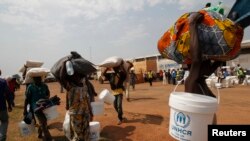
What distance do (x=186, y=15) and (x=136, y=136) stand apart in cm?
500

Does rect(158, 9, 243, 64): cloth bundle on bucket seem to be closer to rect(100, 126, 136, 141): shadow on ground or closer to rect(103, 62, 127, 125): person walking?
rect(100, 126, 136, 141): shadow on ground

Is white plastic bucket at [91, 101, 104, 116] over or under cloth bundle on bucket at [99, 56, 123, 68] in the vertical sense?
under

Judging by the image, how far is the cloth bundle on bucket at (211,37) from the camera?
259 cm

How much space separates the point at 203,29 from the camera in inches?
103

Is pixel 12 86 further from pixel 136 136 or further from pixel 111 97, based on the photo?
pixel 136 136

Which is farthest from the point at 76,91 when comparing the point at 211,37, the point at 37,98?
the point at 211,37

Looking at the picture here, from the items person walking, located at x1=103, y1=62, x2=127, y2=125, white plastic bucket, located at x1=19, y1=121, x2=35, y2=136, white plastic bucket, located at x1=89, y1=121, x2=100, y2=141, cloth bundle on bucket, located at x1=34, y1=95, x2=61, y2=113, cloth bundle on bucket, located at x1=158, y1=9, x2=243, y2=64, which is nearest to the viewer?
cloth bundle on bucket, located at x1=158, y1=9, x2=243, y2=64

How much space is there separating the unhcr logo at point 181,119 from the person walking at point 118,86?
20.2 ft

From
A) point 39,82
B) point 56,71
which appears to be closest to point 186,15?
point 56,71

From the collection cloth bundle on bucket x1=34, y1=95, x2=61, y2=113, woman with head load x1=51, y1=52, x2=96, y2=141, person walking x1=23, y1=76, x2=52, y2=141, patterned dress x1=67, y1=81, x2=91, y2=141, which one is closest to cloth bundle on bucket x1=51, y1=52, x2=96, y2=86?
woman with head load x1=51, y1=52, x2=96, y2=141

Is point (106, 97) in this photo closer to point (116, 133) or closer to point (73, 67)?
point (116, 133)

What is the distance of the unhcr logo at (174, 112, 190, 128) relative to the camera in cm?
247

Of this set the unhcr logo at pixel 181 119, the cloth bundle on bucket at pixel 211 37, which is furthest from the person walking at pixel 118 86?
the unhcr logo at pixel 181 119

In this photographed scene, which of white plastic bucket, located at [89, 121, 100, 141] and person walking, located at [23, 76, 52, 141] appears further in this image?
person walking, located at [23, 76, 52, 141]
